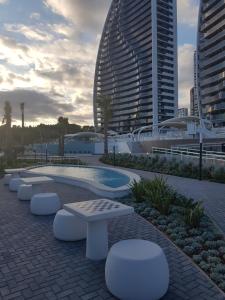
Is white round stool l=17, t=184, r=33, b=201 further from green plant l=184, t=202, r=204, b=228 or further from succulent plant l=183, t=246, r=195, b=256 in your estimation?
succulent plant l=183, t=246, r=195, b=256

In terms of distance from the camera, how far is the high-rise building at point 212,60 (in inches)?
2879

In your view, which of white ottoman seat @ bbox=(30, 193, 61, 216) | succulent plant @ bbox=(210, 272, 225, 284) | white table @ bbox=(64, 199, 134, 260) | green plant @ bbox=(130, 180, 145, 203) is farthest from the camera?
green plant @ bbox=(130, 180, 145, 203)

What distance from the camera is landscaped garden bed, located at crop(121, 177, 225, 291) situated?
17.1 feet

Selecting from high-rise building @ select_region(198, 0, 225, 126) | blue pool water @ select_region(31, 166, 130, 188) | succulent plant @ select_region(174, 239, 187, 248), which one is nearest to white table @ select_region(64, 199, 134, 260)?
succulent plant @ select_region(174, 239, 187, 248)

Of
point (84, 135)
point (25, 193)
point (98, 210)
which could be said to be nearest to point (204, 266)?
point (98, 210)

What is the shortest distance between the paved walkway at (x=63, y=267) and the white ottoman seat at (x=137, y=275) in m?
0.24

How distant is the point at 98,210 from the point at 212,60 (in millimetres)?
80448

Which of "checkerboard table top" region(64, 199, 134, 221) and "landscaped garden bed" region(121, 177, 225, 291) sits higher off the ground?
"checkerboard table top" region(64, 199, 134, 221)

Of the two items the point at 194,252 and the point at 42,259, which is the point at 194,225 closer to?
the point at 194,252

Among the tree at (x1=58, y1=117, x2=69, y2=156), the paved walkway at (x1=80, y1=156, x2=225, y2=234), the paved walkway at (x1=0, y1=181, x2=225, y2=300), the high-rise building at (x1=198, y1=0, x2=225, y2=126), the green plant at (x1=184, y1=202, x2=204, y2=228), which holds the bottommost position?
the paved walkway at (x1=0, y1=181, x2=225, y2=300)

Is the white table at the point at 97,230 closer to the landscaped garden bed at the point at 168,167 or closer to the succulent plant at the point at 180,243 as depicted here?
the succulent plant at the point at 180,243

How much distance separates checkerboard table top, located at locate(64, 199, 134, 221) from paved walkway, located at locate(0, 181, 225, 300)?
92 centimetres

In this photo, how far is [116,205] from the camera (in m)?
6.07

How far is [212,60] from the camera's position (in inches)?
3014
